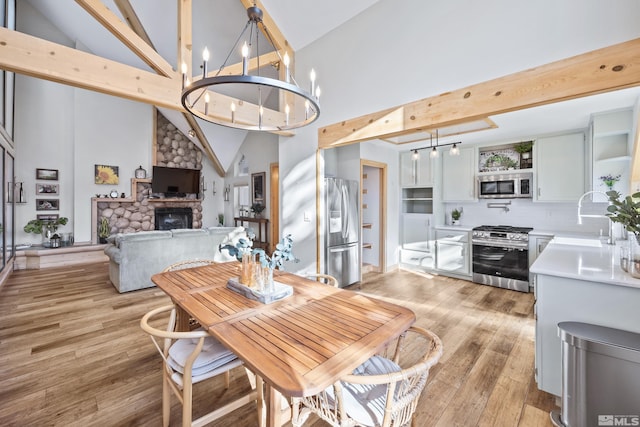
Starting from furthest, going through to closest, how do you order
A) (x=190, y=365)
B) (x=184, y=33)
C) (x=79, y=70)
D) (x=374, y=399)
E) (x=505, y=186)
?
(x=505, y=186), (x=184, y=33), (x=79, y=70), (x=190, y=365), (x=374, y=399)

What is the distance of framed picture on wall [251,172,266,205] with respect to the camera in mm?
7109

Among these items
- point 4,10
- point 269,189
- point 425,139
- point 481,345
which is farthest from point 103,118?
point 481,345

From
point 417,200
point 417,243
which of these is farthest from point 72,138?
point 417,243

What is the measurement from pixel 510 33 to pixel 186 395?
3.31 metres

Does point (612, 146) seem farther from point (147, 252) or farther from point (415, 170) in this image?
point (147, 252)

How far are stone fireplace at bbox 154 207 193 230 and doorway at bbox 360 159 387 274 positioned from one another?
5.51 m

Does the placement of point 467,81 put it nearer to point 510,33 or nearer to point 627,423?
point 510,33

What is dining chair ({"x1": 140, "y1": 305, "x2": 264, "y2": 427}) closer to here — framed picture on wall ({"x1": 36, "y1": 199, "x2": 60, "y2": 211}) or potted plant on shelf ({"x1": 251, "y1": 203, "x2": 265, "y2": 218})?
potted plant on shelf ({"x1": 251, "y1": 203, "x2": 265, "y2": 218})

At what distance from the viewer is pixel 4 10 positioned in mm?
4199

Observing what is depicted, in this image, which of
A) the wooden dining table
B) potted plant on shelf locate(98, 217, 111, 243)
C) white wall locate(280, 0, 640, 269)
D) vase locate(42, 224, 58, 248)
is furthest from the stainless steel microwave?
vase locate(42, 224, 58, 248)

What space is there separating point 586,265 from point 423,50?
229cm

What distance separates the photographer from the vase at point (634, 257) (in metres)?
1.64

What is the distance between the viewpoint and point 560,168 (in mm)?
3900

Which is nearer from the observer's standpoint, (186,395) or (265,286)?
(186,395)
